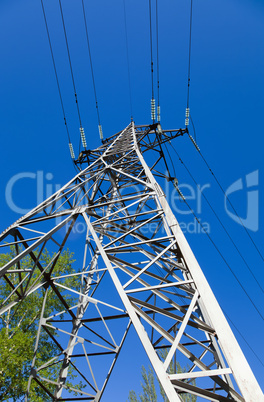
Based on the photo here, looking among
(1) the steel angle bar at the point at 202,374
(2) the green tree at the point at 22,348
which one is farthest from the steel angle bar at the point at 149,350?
(2) the green tree at the point at 22,348

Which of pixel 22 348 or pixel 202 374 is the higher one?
pixel 22 348

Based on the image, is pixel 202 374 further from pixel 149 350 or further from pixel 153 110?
pixel 153 110

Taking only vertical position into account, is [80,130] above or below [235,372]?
above

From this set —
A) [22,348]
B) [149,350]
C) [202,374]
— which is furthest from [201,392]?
[22,348]

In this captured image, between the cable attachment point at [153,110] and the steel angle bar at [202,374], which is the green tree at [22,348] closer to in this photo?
the steel angle bar at [202,374]

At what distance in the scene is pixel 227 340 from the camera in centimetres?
264

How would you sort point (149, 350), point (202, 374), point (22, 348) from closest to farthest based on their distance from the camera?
point (202, 374) → point (149, 350) → point (22, 348)

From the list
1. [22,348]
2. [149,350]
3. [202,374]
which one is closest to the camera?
[202,374]

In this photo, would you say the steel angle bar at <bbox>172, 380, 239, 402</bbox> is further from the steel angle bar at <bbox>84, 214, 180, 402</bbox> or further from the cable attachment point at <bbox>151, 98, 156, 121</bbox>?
the cable attachment point at <bbox>151, 98, 156, 121</bbox>

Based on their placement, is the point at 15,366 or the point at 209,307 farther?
the point at 15,366

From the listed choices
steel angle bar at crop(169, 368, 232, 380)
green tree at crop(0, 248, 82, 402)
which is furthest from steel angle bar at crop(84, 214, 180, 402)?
green tree at crop(0, 248, 82, 402)

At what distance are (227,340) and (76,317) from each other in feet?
13.2

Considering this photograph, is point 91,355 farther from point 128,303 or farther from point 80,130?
point 80,130

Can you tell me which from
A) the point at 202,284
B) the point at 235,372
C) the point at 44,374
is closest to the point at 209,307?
the point at 202,284
